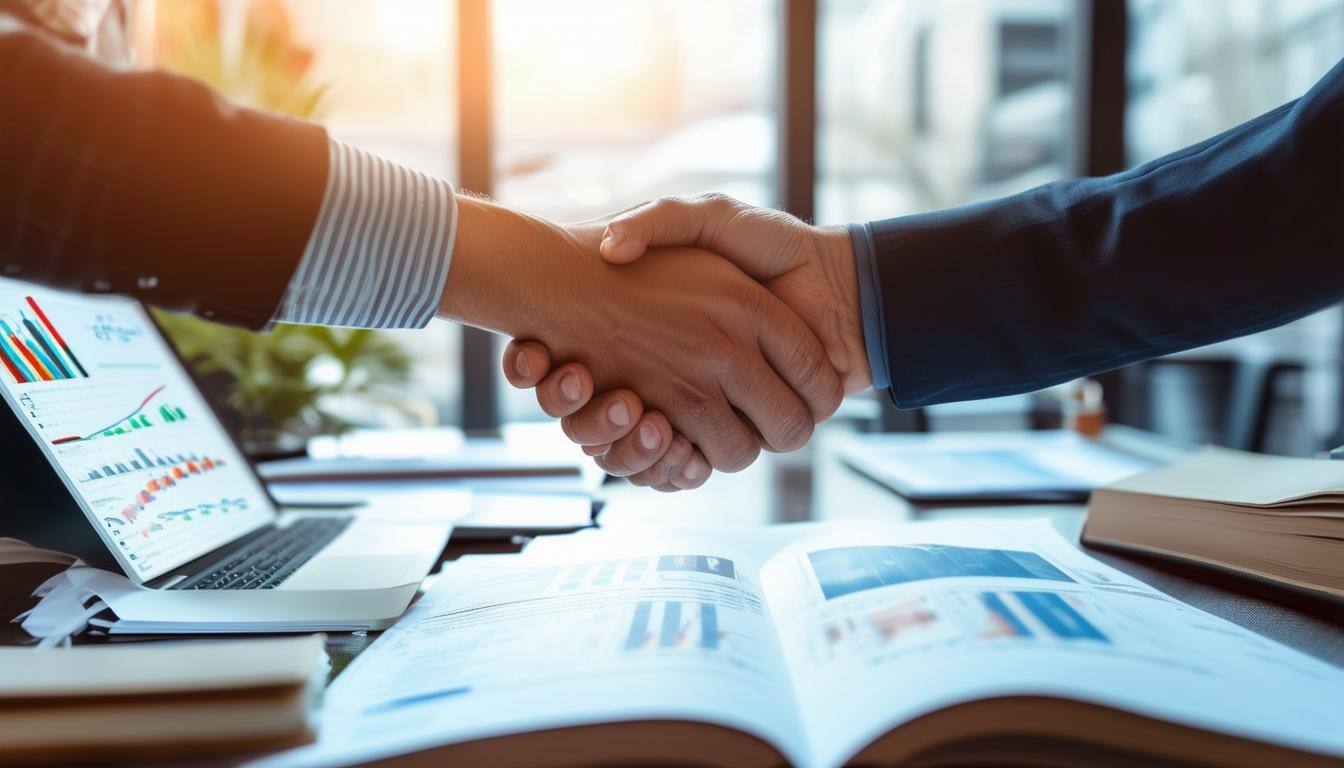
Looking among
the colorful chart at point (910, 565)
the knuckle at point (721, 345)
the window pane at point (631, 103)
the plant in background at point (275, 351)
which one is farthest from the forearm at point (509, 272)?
the window pane at point (631, 103)

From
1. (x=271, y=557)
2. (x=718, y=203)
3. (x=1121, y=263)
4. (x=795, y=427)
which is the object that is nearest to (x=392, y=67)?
(x=718, y=203)

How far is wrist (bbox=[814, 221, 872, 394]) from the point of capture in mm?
972

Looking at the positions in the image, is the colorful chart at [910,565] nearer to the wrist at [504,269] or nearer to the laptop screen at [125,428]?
the wrist at [504,269]

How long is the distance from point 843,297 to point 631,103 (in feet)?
7.46

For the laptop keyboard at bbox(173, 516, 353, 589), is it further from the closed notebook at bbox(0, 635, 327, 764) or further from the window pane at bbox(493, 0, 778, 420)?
the window pane at bbox(493, 0, 778, 420)

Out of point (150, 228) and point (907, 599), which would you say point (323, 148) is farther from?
point (907, 599)

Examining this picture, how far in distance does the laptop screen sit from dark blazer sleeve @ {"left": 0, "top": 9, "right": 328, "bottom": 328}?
0.33 feet

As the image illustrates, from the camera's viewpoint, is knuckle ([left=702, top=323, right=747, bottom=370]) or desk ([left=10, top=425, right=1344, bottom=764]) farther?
knuckle ([left=702, top=323, right=747, bottom=370])

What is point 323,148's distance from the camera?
68 cm

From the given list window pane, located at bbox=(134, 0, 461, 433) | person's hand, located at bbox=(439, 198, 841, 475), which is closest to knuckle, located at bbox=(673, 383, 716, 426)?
person's hand, located at bbox=(439, 198, 841, 475)

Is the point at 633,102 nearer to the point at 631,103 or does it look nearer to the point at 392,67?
the point at 631,103

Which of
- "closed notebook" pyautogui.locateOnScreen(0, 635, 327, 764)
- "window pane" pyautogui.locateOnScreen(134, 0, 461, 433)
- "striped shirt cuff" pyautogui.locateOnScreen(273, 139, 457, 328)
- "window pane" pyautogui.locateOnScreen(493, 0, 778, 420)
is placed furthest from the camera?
"window pane" pyautogui.locateOnScreen(493, 0, 778, 420)

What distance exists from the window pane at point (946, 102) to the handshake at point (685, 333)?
6.93ft

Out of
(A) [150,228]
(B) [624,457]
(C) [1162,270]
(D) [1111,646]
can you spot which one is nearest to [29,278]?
(A) [150,228]
